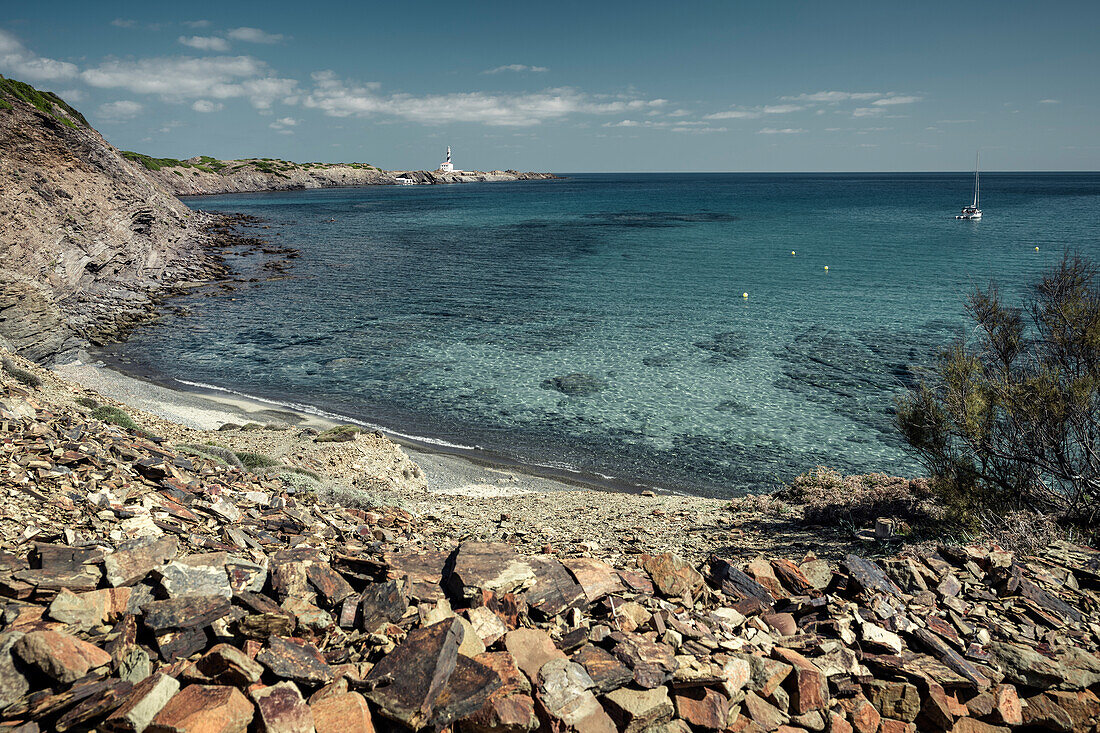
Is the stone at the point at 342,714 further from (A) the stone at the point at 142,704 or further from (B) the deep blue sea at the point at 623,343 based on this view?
(B) the deep blue sea at the point at 623,343

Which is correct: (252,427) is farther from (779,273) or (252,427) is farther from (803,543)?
(779,273)

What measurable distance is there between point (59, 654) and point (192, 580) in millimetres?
1175

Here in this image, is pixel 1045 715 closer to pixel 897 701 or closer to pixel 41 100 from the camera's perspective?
pixel 897 701

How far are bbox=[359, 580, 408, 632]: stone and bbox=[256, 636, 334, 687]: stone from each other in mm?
532

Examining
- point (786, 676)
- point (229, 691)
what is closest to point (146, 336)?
point (229, 691)

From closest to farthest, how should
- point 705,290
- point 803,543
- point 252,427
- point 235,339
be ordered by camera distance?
point 803,543
point 252,427
point 235,339
point 705,290

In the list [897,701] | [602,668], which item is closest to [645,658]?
[602,668]

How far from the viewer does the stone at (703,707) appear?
4.84 meters

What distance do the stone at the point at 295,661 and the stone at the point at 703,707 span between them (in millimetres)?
2856

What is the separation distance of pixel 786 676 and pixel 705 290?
36.2 m

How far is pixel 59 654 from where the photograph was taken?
14.2ft

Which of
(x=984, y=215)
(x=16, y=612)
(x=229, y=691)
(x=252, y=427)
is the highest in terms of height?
(x=984, y=215)

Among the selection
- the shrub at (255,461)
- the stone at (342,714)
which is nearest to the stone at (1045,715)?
the stone at (342,714)

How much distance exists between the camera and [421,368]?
25047mm
